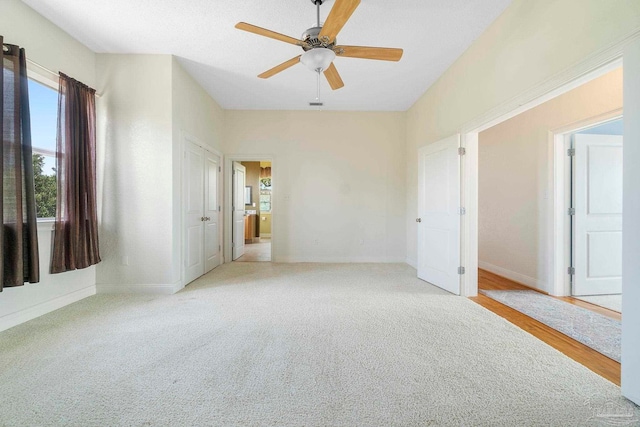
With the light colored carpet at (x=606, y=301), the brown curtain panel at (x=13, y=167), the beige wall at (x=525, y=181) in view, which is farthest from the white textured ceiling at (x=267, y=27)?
the light colored carpet at (x=606, y=301)

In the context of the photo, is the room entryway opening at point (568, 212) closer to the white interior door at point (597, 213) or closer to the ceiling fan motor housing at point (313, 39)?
the white interior door at point (597, 213)

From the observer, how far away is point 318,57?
2.20 metres

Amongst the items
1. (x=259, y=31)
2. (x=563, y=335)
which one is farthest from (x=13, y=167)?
(x=563, y=335)

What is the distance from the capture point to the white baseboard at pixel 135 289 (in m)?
3.27

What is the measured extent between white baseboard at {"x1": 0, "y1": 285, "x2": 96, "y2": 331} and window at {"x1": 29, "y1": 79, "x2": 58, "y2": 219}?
90 cm

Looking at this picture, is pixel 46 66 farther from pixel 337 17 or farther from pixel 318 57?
pixel 337 17

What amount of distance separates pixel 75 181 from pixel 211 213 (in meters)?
1.93

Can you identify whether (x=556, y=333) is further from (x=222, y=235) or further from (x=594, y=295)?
(x=222, y=235)

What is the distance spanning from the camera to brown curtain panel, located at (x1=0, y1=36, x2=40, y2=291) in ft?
7.09

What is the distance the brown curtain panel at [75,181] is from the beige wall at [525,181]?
561cm

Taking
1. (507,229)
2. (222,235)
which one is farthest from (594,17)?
(222,235)

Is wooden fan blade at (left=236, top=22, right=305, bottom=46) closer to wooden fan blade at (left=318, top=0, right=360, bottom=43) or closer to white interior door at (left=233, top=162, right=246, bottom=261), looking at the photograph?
wooden fan blade at (left=318, top=0, right=360, bottom=43)

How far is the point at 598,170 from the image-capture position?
324cm

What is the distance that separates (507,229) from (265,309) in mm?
3844
